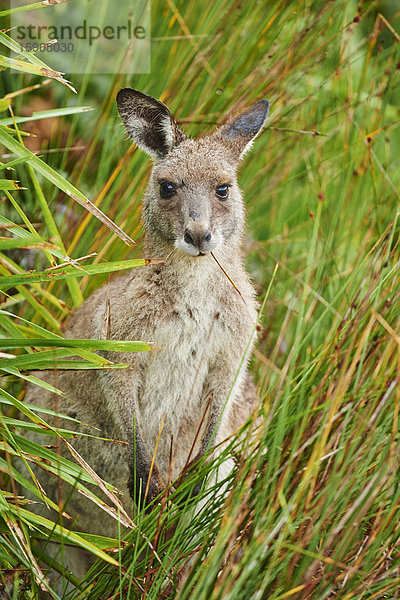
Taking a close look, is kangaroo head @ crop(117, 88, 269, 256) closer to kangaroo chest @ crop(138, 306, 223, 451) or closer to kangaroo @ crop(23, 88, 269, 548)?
kangaroo @ crop(23, 88, 269, 548)

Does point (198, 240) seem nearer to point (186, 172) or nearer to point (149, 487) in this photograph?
point (186, 172)

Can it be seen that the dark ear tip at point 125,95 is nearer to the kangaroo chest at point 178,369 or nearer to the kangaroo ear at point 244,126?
the kangaroo ear at point 244,126

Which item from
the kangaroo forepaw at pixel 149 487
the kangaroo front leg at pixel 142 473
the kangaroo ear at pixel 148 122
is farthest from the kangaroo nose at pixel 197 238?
the kangaroo forepaw at pixel 149 487

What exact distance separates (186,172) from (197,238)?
0.39 metres

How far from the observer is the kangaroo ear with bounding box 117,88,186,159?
2.90 m

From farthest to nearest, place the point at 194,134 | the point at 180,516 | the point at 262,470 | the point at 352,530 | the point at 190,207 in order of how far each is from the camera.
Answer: the point at 194,134, the point at 190,207, the point at 180,516, the point at 262,470, the point at 352,530

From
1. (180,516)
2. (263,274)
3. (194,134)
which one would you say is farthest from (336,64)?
(180,516)

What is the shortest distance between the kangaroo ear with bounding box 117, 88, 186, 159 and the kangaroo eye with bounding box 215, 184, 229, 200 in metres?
0.27

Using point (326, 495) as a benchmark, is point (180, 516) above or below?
below

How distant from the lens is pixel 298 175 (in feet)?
14.0

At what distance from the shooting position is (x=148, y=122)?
2998 millimetres

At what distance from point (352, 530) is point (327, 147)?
2888 millimetres

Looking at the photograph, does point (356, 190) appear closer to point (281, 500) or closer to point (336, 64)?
point (336, 64)

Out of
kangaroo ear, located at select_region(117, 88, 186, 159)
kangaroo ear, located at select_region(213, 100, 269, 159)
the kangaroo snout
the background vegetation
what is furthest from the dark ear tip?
the kangaroo snout
